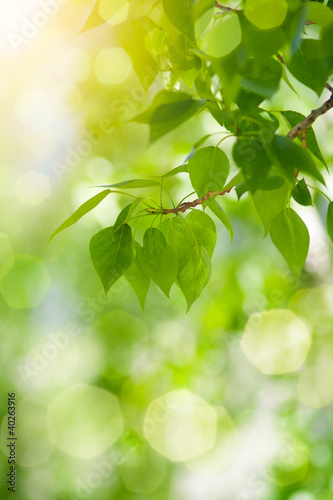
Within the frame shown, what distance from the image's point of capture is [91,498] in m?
1.12

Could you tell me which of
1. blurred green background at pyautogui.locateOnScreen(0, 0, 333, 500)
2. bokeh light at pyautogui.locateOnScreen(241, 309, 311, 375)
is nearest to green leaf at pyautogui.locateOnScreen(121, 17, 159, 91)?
blurred green background at pyautogui.locateOnScreen(0, 0, 333, 500)

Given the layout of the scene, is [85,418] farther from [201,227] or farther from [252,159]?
[252,159]

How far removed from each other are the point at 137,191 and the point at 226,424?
60cm

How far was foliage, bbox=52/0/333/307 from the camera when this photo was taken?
20 cm

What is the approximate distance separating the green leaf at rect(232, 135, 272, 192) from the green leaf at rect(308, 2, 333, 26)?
0.07 meters

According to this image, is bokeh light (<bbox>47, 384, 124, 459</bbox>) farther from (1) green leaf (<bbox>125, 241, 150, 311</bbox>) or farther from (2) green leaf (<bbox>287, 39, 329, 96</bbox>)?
(2) green leaf (<bbox>287, 39, 329, 96</bbox>)

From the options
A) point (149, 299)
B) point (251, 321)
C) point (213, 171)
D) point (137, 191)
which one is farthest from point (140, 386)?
point (213, 171)

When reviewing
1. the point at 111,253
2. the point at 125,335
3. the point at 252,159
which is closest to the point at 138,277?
the point at 111,253

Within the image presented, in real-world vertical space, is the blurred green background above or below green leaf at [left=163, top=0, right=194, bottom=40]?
below

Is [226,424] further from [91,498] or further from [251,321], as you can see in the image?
[91,498]

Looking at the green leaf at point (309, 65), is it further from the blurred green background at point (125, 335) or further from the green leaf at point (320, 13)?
the blurred green background at point (125, 335)

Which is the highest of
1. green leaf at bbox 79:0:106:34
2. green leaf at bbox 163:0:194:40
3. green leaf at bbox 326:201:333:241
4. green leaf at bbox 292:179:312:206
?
green leaf at bbox 79:0:106:34

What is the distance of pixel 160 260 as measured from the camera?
29 centimetres

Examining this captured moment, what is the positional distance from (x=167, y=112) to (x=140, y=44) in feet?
0.47
